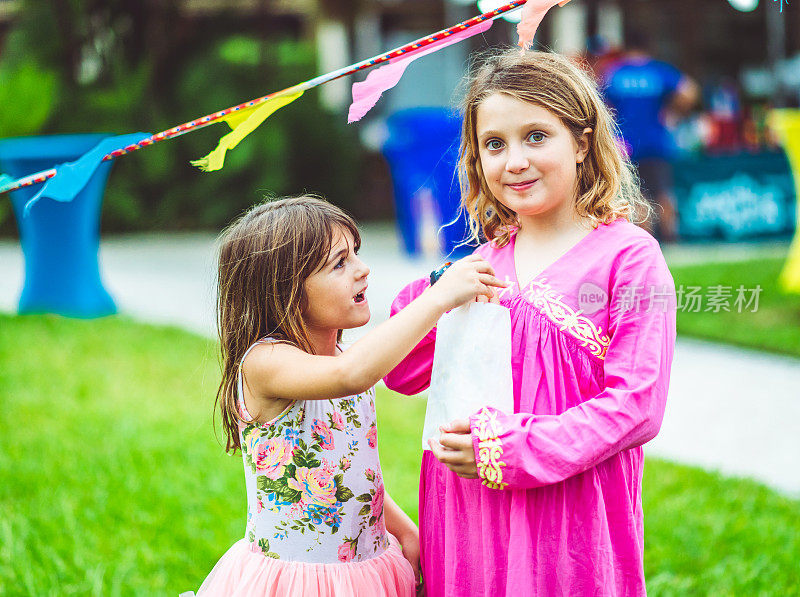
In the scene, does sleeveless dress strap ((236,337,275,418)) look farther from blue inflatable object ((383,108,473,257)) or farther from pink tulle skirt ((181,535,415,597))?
blue inflatable object ((383,108,473,257))

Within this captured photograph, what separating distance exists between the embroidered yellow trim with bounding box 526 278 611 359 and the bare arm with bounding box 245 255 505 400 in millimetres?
100

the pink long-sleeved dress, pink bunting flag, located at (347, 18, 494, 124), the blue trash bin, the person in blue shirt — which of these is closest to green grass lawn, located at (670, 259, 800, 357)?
the person in blue shirt

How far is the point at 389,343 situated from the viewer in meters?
1.63

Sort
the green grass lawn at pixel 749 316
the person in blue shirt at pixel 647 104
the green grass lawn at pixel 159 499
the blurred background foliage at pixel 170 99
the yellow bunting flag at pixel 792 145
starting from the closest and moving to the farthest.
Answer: the green grass lawn at pixel 159 499
the green grass lawn at pixel 749 316
the yellow bunting flag at pixel 792 145
the person in blue shirt at pixel 647 104
the blurred background foliage at pixel 170 99

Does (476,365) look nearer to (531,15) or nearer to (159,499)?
(531,15)

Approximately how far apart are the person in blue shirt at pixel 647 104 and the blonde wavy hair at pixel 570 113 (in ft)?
22.2

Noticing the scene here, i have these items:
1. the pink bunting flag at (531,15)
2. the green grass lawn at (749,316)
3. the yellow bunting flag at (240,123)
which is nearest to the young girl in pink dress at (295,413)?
the yellow bunting flag at (240,123)

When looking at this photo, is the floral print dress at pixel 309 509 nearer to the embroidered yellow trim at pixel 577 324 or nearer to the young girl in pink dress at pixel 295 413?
the young girl in pink dress at pixel 295 413

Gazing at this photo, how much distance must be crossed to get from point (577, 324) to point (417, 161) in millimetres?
7248

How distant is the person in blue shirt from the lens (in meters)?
8.44

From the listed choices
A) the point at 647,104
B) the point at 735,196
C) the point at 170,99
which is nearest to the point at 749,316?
the point at 647,104

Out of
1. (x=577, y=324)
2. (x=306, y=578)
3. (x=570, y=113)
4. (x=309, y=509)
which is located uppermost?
(x=570, y=113)

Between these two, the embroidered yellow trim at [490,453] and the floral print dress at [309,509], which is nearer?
the embroidered yellow trim at [490,453]

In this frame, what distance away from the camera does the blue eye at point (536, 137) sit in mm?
1691
